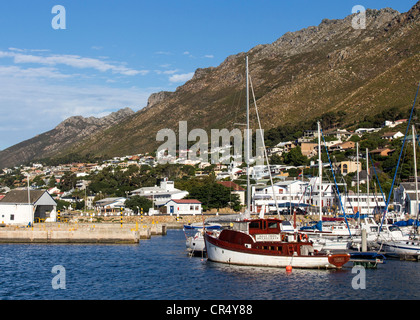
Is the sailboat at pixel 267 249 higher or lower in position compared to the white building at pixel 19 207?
lower

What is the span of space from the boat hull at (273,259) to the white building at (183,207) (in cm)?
6217

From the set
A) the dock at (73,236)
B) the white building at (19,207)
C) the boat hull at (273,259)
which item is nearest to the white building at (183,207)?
the white building at (19,207)

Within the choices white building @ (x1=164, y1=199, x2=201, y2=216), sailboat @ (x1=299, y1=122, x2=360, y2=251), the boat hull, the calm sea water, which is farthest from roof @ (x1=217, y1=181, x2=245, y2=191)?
the boat hull

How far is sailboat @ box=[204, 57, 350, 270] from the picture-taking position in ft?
124

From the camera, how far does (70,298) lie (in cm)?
3019

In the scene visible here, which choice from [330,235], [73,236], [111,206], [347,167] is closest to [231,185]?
[111,206]

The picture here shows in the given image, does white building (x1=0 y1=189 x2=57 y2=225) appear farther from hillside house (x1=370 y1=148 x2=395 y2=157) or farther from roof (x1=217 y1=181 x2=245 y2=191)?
hillside house (x1=370 y1=148 x2=395 y2=157)

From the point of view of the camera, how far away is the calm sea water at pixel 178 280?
30.5 m

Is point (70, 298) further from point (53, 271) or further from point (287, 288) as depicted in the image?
point (287, 288)

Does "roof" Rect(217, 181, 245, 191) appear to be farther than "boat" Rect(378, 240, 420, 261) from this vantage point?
Yes

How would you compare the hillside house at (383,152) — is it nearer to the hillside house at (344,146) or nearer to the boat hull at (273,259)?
the hillside house at (344,146)

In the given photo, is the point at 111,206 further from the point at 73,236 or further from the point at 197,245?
the point at 197,245
